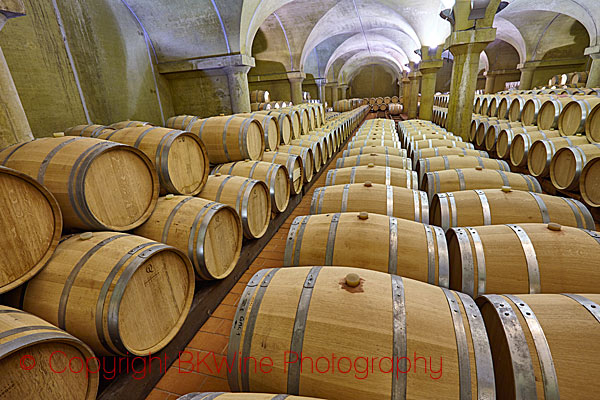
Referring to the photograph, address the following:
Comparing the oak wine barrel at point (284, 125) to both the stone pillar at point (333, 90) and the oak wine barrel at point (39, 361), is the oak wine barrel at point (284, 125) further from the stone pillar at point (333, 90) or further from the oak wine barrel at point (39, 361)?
the stone pillar at point (333, 90)

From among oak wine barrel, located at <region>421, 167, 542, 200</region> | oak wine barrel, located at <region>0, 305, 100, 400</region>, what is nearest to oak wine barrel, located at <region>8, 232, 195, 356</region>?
oak wine barrel, located at <region>0, 305, 100, 400</region>

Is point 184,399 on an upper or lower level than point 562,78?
lower

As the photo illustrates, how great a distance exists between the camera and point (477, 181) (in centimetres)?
347

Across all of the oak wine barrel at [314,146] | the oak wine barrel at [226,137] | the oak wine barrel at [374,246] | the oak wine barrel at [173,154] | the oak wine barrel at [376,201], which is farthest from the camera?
the oak wine barrel at [314,146]

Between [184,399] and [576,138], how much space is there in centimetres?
737

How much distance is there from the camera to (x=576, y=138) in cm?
510

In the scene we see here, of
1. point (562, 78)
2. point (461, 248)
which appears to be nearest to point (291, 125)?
point (461, 248)

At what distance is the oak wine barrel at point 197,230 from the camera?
259 centimetres

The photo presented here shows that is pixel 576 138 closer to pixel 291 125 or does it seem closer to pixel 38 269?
pixel 291 125

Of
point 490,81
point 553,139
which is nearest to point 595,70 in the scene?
point 553,139

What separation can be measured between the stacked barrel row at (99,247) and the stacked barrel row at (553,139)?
5.18 metres

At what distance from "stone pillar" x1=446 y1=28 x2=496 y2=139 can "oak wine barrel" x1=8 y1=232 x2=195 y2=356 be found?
9.11 metres

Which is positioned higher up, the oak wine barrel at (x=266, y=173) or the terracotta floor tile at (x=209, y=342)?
the oak wine barrel at (x=266, y=173)

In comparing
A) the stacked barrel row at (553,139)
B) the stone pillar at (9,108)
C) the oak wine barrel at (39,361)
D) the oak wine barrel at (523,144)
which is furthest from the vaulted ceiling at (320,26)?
the oak wine barrel at (39,361)
